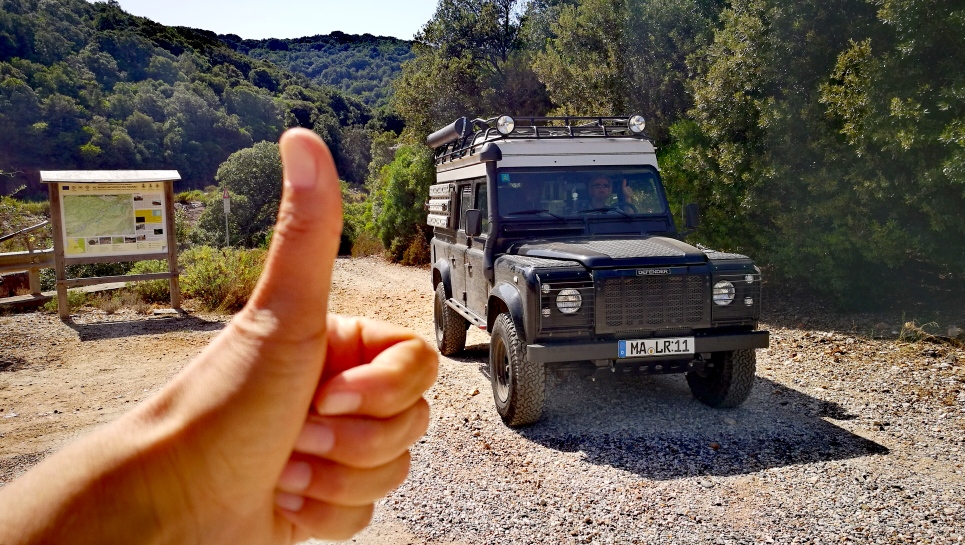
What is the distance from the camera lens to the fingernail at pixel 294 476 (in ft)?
2.43

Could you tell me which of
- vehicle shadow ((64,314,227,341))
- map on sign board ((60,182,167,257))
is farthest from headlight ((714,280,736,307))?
map on sign board ((60,182,167,257))

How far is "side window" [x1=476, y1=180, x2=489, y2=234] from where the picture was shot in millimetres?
6771

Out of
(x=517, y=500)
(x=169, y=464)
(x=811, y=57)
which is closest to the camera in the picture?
(x=169, y=464)

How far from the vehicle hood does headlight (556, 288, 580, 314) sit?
0.24 metres

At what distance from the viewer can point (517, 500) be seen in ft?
14.6

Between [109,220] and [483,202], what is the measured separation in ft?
24.1

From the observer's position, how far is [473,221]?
6648mm

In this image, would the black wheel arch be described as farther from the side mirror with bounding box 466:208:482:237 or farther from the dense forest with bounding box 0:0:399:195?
the dense forest with bounding box 0:0:399:195

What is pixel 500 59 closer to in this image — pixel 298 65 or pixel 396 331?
pixel 396 331

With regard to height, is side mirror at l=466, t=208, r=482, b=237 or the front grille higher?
side mirror at l=466, t=208, r=482, b=237

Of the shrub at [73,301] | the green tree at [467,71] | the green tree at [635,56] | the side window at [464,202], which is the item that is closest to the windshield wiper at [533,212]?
the side window at [464,202]

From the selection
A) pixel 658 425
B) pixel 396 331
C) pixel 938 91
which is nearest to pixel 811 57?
pixel 938 91

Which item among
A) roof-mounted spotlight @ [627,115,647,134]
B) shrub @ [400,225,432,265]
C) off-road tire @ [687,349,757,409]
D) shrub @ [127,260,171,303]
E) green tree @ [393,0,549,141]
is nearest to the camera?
off-road tire @ [687,349,757,409]

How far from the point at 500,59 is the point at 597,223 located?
1731 cm
